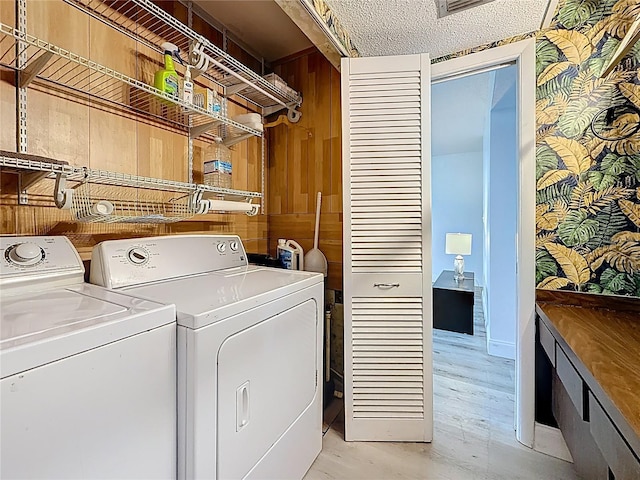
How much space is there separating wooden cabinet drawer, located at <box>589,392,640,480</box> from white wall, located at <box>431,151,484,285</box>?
405 cm

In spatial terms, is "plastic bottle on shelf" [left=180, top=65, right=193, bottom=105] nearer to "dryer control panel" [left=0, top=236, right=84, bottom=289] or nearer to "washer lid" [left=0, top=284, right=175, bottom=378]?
"dryer control panel" [left=0, top=236, right=84, bottom=289]

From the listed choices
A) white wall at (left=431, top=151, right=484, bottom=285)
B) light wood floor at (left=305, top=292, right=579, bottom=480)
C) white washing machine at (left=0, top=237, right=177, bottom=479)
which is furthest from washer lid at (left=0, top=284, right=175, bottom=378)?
white wall at (left=431, top=151, right=484, bottom=285)

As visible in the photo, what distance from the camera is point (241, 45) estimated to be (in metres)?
2.12

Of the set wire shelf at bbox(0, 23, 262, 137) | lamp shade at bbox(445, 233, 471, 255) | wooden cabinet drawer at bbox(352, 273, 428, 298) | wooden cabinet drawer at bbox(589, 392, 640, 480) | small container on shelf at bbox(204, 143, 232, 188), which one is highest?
wire shelf at bbox(0, 23, 262, 137)

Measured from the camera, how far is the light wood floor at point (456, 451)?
5.06 feet

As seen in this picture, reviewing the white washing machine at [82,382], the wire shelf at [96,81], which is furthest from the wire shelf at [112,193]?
the wire shelf at [96,81]

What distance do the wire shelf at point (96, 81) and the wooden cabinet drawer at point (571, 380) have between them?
1.78 meters

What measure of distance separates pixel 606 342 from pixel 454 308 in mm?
2418

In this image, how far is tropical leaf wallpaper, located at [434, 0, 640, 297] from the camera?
1467 mm

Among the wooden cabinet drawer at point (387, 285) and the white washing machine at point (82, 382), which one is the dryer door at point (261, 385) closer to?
the white washing machine at point (82, 382)

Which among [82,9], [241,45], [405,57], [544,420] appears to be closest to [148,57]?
[82,9]

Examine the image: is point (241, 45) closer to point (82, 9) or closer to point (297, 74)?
point (297, 74)

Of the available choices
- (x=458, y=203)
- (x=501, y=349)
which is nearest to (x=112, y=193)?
(x=501, y=349)

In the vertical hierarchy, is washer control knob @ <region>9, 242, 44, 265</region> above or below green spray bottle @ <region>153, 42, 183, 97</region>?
below
